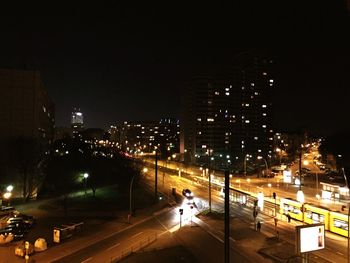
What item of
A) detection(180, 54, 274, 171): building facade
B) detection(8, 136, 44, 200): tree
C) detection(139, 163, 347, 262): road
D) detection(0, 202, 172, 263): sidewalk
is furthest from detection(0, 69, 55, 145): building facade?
detection(180, 54, 274, 171): building facade

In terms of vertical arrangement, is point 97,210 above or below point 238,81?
below

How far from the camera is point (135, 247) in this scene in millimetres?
30703

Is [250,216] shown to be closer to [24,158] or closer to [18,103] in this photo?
[24,158]

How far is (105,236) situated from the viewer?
113 ft

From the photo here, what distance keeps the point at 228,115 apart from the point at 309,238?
122 m

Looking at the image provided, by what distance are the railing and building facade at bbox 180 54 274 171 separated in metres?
95.6

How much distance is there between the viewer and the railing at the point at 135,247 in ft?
92.0

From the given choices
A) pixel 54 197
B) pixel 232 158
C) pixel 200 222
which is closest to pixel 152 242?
pixel 200 222

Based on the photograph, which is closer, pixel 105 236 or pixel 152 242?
pixel 152 242

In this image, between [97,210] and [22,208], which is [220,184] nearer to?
[97,210]

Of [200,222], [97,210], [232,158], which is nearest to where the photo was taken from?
[200,222]

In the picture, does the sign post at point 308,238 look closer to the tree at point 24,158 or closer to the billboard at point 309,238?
the billboard at point 309,238

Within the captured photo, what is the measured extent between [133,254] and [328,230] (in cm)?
1871

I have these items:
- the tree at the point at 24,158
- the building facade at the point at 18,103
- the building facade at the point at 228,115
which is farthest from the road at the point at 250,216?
the building facade at the point at 228,115
